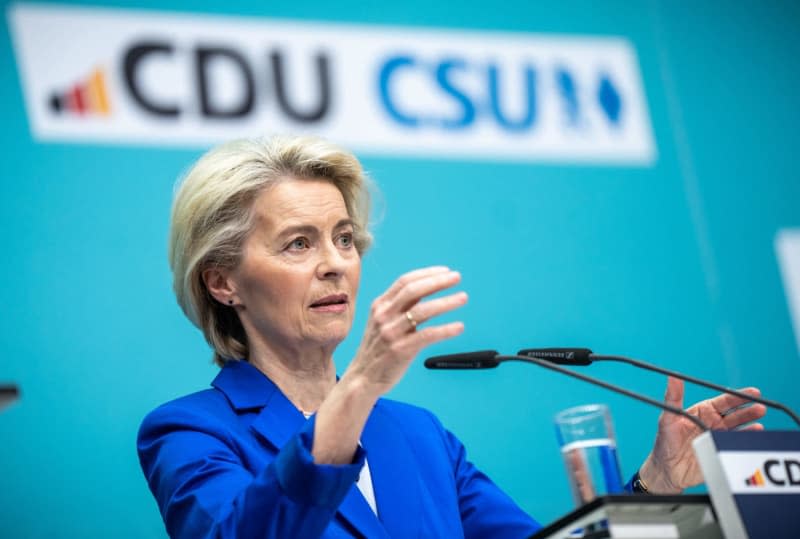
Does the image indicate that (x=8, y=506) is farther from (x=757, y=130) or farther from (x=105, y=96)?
(x=757, y=130)

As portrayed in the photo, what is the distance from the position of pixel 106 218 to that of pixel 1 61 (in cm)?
53

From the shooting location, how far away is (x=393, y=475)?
7.00 feet

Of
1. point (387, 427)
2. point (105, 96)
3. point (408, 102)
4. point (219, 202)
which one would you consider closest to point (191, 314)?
point (219, 202)

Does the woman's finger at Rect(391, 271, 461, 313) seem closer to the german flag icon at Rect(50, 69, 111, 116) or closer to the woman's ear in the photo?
the woman's ear

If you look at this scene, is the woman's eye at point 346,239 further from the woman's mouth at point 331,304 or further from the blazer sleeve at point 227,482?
the blazer sleeve at point 227,482


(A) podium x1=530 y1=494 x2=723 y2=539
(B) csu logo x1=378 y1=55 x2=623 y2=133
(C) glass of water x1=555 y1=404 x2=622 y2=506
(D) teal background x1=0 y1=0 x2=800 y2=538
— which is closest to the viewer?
(A) podium x1=530 y1=494 x2=723 y2=539

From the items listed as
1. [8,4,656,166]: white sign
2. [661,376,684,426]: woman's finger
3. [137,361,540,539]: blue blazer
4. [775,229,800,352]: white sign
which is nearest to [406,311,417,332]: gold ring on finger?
[137,361,540,539]: blue blazer

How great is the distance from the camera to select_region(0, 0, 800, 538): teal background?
297 centimetres

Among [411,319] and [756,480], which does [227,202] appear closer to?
[411,319]

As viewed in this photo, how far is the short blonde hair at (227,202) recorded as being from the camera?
2320mm

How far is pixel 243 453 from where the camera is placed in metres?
2.02

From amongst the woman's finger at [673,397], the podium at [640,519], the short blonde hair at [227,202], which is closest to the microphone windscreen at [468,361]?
the podium at [640,519]

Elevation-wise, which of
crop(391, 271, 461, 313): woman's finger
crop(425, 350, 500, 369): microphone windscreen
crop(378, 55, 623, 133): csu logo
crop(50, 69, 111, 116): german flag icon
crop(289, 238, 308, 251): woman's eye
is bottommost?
crop(425, 350, 500, 369): microphone windscreen

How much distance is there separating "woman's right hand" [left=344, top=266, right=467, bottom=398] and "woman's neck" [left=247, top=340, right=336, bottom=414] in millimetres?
641
